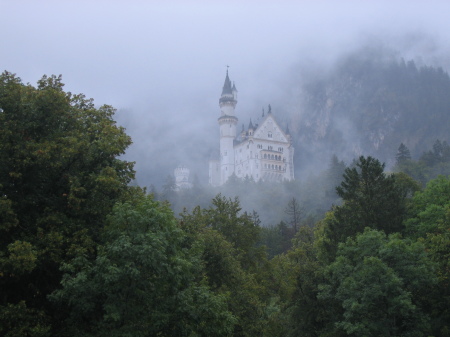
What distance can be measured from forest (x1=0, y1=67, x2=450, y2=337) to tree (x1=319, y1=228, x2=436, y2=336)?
7cm

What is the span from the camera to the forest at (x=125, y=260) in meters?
18.3

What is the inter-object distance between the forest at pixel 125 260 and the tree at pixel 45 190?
0.18ft

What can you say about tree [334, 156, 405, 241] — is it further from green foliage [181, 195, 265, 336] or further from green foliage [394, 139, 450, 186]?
green foliage [394, 139, 450, 186]

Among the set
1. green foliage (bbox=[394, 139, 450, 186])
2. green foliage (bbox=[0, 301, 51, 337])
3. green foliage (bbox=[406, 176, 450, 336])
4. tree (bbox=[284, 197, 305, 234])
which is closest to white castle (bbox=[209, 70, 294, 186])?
tree (bbox=[284, 197, 305, 234])

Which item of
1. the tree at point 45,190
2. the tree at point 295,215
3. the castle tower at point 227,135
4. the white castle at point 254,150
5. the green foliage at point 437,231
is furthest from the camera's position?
the castle tower at point 227,135

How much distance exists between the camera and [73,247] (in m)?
19.2

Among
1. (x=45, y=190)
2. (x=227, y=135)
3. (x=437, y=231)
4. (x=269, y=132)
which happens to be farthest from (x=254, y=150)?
(x=45, y=190)

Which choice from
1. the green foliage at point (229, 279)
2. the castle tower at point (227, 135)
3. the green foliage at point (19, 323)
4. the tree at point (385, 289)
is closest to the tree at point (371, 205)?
the tree at point (385, 289)

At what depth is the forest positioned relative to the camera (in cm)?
1831

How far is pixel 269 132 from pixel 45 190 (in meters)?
120

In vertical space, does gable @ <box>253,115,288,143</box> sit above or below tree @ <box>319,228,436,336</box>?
above

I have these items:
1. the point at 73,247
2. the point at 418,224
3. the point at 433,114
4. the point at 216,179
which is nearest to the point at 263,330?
the point at 418,224

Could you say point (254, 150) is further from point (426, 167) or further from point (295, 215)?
point (295, 215)

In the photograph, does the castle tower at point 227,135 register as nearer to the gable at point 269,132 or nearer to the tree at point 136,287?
the gable at point 269,132
